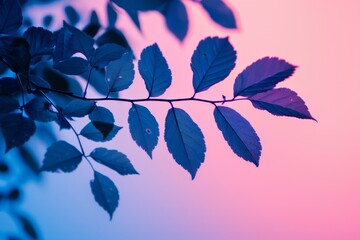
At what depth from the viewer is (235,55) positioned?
29 cm

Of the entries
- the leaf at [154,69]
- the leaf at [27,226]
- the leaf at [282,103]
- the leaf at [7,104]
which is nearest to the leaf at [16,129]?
the leaf at [7,104]

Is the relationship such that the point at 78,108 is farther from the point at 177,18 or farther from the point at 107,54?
the point at 177,18

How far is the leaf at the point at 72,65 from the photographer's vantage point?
1.06 feet

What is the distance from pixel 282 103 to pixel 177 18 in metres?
0.19

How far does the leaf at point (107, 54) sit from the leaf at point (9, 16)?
0.27 feet

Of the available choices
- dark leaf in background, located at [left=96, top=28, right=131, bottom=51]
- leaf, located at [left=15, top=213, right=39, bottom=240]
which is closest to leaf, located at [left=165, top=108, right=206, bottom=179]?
dark leaf in background, located at [left=96, top=28, right=131, bottom=51]

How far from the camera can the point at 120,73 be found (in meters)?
0.34

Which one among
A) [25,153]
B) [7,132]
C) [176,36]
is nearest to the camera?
[7,132]

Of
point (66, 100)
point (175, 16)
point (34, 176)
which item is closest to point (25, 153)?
point (34, 176)

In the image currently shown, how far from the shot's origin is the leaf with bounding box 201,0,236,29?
355 millimetres

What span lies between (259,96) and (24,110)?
26cm

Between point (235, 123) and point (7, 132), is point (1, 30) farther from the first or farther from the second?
point (235, 123)

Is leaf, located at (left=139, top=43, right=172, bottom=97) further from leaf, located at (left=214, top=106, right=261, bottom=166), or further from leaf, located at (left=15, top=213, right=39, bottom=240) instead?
leaf, located at (left=15, top=213, right=39, bottom=240)

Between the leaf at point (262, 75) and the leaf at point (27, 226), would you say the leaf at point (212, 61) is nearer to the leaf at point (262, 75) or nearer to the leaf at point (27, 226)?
the leaf at point (262, 75)
